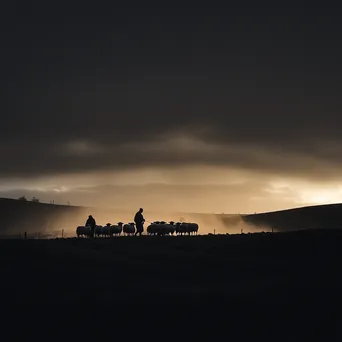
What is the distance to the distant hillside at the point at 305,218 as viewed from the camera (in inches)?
6506

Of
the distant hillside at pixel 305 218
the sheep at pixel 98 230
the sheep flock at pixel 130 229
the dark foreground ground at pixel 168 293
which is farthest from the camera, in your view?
the distant hillside at pixel 305 218

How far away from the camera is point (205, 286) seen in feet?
115

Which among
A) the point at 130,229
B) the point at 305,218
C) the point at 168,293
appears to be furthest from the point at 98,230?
the point at 305,218

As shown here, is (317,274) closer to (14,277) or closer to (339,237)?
(339,237)

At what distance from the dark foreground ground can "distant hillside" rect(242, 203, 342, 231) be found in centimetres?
11619

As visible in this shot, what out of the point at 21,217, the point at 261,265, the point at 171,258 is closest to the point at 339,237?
the point at 261,265

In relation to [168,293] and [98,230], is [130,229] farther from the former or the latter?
[168,293]

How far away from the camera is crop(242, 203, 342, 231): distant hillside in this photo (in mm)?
165250

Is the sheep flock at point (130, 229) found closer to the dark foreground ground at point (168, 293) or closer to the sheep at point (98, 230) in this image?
the sheep at point (98, 230)

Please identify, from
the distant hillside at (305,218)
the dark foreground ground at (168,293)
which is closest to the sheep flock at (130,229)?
the dark foreground ground at (168,293)

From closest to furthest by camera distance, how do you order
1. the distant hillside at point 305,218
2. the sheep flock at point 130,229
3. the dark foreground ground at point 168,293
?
1. the dark foreground ground at point 168,293
2. the sheep flock at point 130,229
3. the distant hillside at point 305,218

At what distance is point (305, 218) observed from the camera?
181375 millimetres

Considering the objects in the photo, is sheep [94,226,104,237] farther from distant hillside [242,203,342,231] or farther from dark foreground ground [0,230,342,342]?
distant hillside [242,203,342,231]

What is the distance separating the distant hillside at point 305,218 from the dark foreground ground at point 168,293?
381ft
